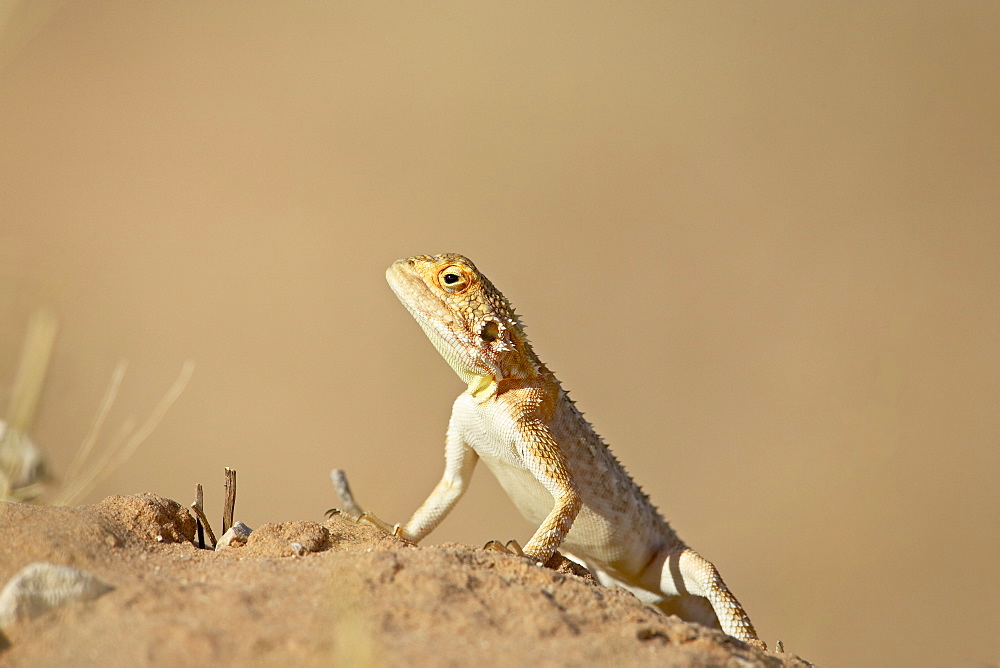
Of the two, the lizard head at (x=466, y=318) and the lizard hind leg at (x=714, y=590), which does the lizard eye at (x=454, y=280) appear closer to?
the lizard head at (x=466, y=318)

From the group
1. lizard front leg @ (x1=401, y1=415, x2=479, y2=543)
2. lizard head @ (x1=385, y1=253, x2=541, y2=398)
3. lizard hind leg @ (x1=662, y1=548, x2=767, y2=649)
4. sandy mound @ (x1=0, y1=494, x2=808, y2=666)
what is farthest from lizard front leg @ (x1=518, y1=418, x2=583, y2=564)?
lizard hind leg @ (x1=662, y1=548, x2=767, y2=649)

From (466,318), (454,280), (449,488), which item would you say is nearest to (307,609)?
(466,318)

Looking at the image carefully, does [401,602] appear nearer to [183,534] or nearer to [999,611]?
[183,534]

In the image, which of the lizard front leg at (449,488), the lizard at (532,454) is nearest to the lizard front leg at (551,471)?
the lizard at (532,454)

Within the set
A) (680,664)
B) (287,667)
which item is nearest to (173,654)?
(287,667)

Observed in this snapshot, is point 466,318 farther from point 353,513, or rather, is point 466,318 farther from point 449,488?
point 353,513

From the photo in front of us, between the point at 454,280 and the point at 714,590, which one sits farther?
the point at 714,590
